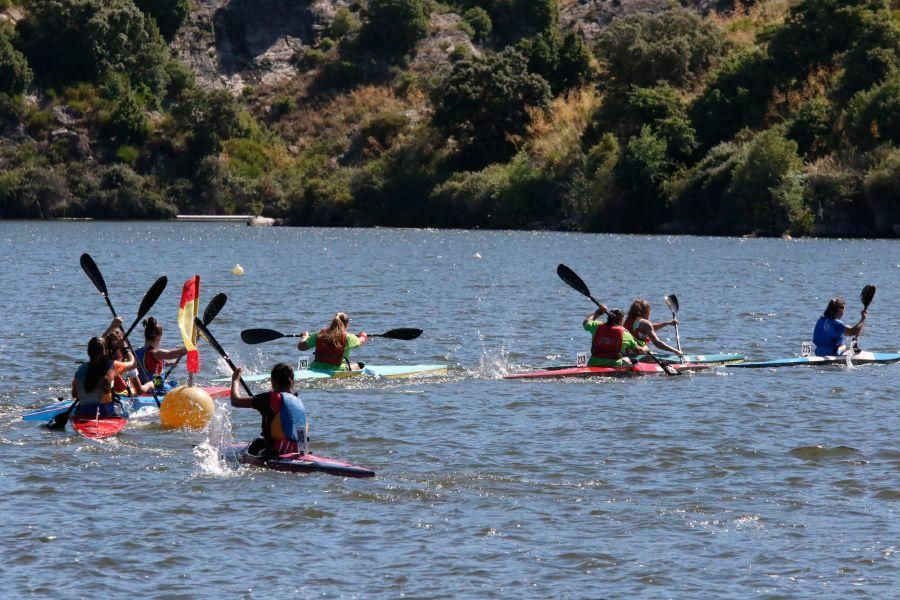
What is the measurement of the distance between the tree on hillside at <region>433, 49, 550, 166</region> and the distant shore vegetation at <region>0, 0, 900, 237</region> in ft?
0.44

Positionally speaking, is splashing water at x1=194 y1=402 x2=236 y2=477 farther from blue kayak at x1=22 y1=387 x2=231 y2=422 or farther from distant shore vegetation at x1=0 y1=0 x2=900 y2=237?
distant shore vegetation at x1=0 y1=0 x2=900 y2=237

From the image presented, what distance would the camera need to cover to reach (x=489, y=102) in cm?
8494

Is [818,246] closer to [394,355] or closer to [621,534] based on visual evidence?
[394,355]

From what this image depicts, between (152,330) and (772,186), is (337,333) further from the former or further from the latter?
(772,186)

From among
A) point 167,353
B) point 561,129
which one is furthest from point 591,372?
point 561,129

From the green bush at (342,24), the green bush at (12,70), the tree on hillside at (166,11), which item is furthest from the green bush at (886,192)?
the tree on hillside at (166,11)

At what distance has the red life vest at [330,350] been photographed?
2205cm

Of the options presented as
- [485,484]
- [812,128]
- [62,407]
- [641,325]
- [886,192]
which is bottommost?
[485,484]

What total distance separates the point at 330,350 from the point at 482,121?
65.0 m

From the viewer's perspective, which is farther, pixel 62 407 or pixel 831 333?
pixel 831 333

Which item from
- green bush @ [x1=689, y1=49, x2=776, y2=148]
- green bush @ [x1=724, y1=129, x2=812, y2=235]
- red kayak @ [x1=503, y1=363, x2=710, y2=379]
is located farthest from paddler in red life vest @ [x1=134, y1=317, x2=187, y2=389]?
green bush @ [x1=689, y1=49, x2=776, y2=148]

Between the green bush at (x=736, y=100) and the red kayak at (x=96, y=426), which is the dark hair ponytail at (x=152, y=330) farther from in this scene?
the green bush at (x=736, y=100)

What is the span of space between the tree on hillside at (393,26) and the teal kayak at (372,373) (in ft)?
275

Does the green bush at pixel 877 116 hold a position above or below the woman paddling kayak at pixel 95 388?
above
